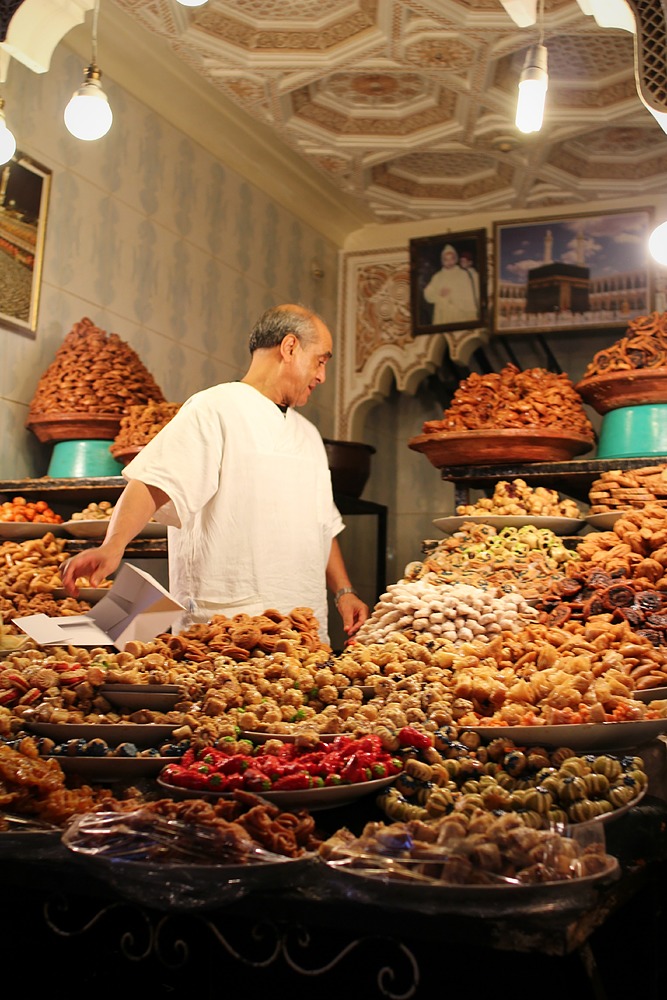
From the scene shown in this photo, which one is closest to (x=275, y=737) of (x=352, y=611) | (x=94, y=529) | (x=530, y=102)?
(x=352, y=611)

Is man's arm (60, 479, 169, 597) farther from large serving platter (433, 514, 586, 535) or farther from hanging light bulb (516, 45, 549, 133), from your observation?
hanging light bulb (516, 45, 549, 133)

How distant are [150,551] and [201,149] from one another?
330cm

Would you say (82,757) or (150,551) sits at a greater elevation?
(150,551)

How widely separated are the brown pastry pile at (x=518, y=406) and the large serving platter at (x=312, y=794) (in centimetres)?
260

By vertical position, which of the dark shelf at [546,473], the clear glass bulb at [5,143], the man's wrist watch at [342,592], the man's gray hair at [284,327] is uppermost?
the clear glass bulb at [5,143]

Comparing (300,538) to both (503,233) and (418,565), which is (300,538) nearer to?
(418,565)

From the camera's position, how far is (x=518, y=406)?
12.6 feet

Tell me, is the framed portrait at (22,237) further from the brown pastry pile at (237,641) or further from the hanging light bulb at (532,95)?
the brown pastry pile at (237,641)

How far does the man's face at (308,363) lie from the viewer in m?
3.42

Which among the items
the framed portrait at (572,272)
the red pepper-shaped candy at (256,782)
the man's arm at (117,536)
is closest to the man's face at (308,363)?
the man's arm at (117,536)

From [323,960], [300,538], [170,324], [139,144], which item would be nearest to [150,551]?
[300,538]

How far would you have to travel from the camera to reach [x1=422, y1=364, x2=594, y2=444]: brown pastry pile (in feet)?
12.5

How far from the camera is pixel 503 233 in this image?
7098 mm

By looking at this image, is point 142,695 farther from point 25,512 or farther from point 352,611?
point 25,512
